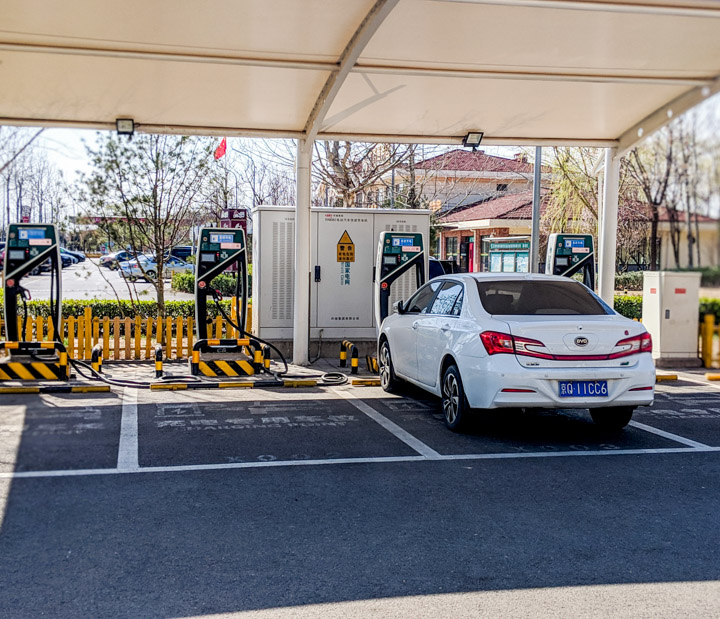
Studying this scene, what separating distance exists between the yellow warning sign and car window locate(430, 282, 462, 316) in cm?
478

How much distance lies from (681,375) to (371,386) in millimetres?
5086

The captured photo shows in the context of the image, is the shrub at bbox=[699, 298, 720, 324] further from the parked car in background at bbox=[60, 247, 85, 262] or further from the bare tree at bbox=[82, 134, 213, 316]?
the parked car in background at bbox=[60, 247, 85, 262]

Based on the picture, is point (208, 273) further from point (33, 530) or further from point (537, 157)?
point (537, 157)

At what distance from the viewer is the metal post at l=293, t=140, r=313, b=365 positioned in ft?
40.9

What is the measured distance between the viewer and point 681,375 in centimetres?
1232

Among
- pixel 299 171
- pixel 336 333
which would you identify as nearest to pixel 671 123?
pixel 299 171

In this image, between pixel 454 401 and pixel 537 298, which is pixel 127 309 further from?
pixel 537 298

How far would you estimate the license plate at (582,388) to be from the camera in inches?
281

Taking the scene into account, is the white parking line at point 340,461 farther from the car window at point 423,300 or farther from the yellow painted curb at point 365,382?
the yellow painted curb at point 365,382

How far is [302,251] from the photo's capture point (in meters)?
12.6

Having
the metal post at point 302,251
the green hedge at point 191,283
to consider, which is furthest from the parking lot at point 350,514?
the green hedge at point 191,283

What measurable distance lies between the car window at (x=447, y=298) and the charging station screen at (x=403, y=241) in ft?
11.9

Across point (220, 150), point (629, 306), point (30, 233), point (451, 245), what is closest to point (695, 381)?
point (629, 306)

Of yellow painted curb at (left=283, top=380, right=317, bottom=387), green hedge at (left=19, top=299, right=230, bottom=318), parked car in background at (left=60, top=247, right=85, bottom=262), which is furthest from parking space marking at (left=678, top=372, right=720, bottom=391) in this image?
parked car in background at (left=60, top=247, right=85, bottom=262)
